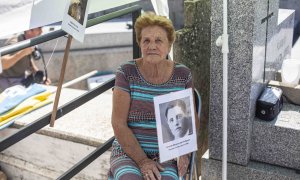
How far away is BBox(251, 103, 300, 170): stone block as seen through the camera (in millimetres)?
2965

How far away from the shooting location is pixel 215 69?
2.93 metres

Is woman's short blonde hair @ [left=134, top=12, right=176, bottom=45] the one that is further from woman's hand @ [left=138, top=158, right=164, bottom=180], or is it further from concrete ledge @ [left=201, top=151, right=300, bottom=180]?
concrete ledge @ [left=201, top=151, right=300, bottom=180]

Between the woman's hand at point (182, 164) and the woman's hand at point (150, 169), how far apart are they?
0.46ft

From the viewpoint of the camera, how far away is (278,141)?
302 cm

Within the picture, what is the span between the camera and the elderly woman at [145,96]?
8.44 ft

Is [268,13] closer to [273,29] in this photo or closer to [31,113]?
[273,29]

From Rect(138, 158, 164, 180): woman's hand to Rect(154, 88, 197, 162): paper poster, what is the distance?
0.12 metres

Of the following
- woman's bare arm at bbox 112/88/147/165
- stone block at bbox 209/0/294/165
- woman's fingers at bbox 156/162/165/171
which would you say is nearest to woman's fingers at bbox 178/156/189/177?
woman's fingers at bbox 156/162/165/171

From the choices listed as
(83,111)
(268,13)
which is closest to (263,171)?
(268,13)

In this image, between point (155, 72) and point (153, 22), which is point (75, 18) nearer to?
point (153, 22)

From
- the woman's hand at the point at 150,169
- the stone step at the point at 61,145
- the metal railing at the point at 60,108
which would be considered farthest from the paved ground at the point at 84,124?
the woman's hand at the point at 150,169

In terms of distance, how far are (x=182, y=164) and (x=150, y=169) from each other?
10.3 inches

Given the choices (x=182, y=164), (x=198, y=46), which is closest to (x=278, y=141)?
(x=182, y=164)

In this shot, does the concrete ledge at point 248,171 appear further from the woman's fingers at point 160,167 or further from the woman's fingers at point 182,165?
the woman's fingers at point 160,167
